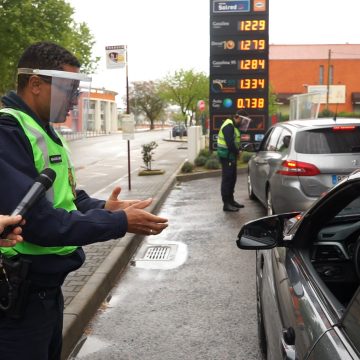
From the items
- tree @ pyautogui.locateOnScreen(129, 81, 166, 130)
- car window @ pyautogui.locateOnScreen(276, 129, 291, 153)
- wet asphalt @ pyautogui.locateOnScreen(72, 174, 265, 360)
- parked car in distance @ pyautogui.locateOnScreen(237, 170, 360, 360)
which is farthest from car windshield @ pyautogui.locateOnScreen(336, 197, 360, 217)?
tree @ pyautogui.locateOnScreen(129, 81, 166, 130)

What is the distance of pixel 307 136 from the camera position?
654 cm

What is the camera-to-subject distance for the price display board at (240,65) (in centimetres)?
1522

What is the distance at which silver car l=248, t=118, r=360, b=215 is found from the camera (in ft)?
20.4

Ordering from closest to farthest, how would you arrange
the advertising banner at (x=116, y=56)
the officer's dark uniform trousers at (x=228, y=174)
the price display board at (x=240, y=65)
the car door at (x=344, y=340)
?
the car door at (x=344, y=340), the officer's dark uniform trousers at (x=228, y=174), the advertising banner at (x=116, y=56), the price display board at (x=240, y=65)

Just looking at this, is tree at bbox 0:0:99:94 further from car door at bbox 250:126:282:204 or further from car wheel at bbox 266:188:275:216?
car wheel at bbox 266:188:275:216

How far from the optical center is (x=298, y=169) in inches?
251

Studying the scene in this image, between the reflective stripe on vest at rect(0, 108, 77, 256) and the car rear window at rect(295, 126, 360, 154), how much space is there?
483 centimetres

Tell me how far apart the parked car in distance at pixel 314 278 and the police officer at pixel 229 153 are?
5695 millimetres

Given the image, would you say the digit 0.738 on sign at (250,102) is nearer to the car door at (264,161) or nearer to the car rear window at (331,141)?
the car door at (264,161)

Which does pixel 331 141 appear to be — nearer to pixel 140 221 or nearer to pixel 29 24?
pixel 140 221

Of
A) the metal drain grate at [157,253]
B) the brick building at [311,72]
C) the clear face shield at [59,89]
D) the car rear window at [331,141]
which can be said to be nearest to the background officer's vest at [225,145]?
the car rear window at [331,141]

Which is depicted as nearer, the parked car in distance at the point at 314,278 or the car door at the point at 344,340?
the car door at the point at 344,340

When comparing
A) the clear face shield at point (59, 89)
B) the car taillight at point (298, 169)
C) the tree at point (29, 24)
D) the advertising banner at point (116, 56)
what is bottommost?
the car taillight at point (298, 169)

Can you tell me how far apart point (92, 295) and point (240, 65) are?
12.2 metres
